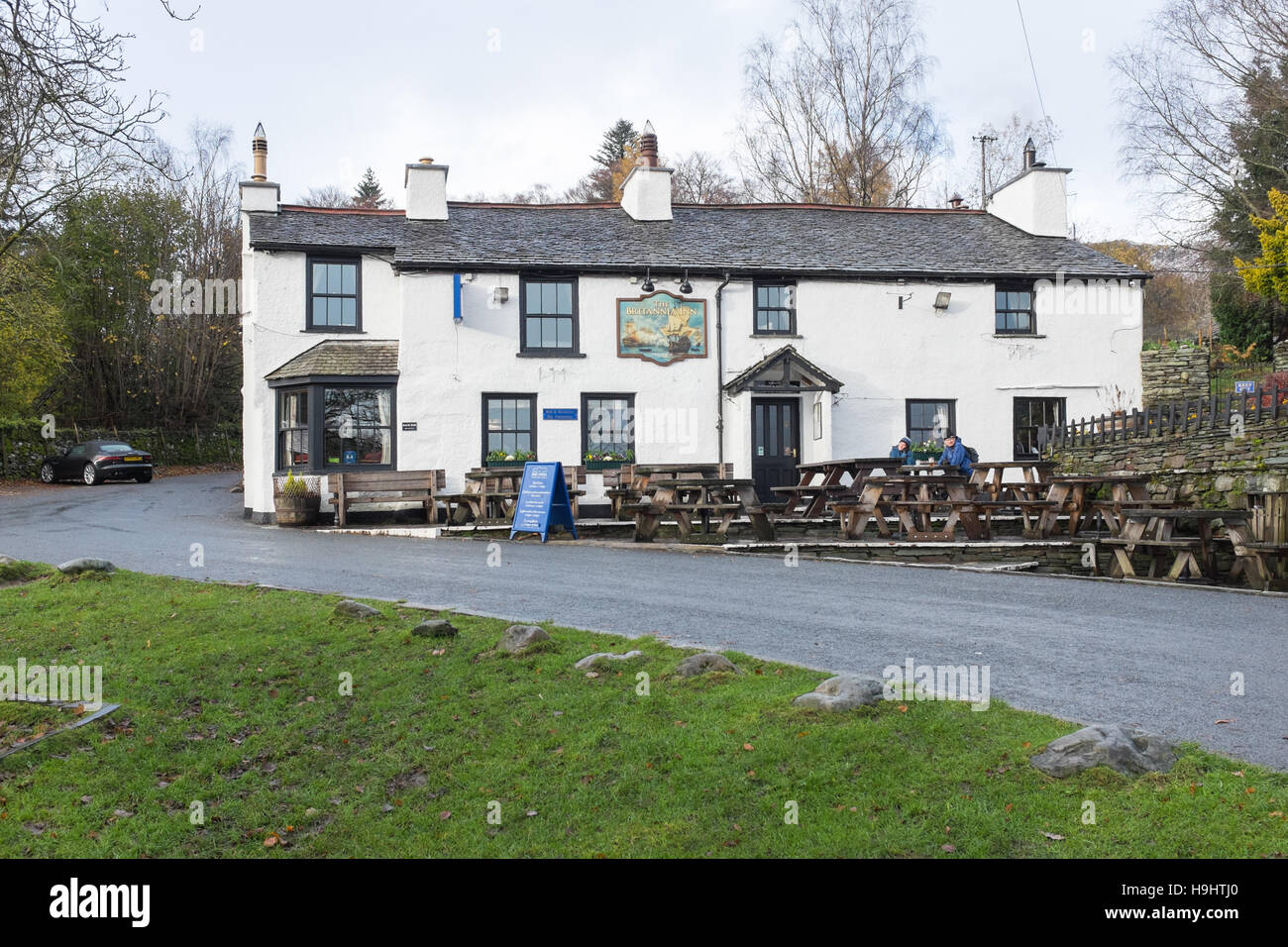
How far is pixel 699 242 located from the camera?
79.9 ft

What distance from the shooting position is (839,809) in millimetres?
4789

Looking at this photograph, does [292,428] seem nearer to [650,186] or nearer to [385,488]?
[385,488]

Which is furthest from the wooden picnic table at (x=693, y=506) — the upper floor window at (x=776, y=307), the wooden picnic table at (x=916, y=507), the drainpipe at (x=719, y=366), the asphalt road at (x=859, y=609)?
the upper floor window at (x=776, y=307)

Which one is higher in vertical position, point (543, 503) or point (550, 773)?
point (543, 503)

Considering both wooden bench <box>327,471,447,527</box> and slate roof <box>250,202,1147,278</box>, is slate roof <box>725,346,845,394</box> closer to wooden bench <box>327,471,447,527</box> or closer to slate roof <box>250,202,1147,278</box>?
slate roof <box>250,202,1147,278</box>

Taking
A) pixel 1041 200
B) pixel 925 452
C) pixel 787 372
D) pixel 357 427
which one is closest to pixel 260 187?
pixel 357 427

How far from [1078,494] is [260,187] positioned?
735 inches

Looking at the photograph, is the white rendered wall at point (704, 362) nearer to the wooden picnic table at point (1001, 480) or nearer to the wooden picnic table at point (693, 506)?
the wooden picnic table at point (693, 506)

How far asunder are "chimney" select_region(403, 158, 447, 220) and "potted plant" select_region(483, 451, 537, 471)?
637 centimetres

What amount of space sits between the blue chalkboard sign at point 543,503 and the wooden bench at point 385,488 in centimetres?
339
